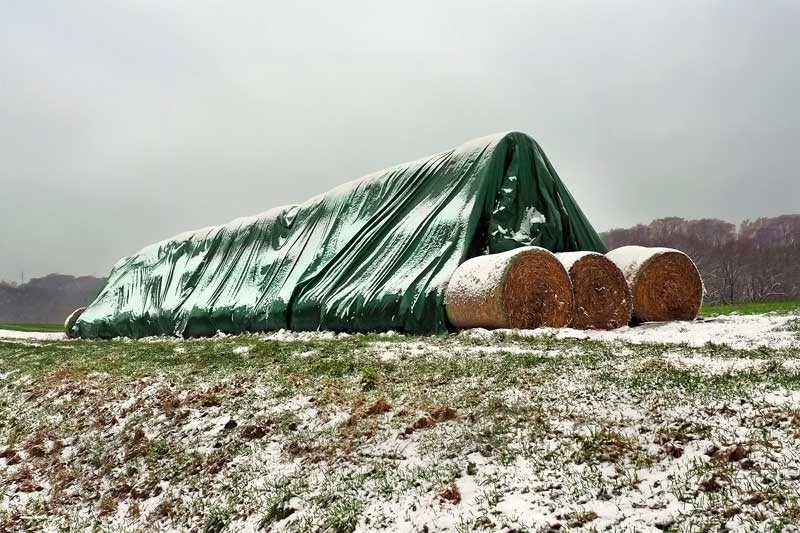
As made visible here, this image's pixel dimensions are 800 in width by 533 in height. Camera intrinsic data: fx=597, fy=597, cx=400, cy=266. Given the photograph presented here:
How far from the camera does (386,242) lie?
47.1 ft

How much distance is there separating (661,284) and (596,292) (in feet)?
6.33

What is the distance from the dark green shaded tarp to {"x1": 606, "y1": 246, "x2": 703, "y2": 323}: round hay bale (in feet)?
6.05

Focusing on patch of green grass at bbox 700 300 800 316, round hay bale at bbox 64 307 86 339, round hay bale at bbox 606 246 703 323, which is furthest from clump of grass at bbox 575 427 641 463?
round hay bale at bbox 64 307 86 339

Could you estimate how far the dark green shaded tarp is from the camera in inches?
496

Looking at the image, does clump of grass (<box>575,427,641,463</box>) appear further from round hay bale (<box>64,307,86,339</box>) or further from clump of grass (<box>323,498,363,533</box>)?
round hay bale (<box>64,307,86,339</box>)

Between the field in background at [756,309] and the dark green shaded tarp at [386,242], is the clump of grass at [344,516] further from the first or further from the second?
the field in background at [756,309]

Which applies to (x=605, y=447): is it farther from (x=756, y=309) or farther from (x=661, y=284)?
(x=756, y=309)

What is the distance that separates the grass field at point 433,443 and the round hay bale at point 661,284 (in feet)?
14.0

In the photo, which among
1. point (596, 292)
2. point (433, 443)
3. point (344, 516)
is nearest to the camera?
point (344, 516)

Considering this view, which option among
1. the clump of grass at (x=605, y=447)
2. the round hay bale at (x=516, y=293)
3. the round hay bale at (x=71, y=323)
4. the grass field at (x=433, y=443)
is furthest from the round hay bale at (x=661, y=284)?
the round hay bale at (x=71, y=323)

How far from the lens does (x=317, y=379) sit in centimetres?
623

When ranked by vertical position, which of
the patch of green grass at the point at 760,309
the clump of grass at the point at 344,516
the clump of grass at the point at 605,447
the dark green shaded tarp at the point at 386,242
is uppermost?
the dark green shaded tarp at the point at 386,242

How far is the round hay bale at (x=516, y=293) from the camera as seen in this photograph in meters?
10.0

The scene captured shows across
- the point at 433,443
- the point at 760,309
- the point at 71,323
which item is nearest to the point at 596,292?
the point at 760,309
